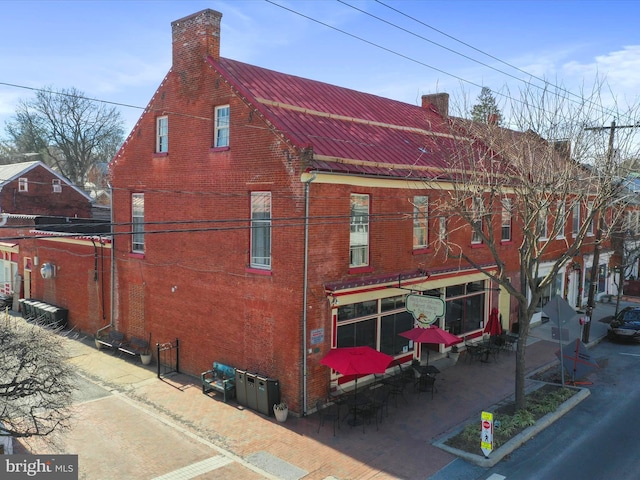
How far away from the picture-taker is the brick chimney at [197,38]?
53.7 ft

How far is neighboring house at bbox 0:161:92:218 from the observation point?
107ft

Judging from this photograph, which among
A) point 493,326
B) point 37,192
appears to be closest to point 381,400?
point 493,326

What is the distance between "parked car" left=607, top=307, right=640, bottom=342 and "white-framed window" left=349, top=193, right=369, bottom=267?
46.5 ft

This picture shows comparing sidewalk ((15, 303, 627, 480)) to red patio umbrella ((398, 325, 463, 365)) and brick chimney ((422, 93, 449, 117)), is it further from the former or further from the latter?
brick chimney ((422, 93, 449, 117))

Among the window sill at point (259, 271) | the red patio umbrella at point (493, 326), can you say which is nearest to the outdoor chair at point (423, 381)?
the red patio umbrella at point (493, 326)

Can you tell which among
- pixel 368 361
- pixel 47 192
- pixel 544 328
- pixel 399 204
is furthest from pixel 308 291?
pixel 47 192

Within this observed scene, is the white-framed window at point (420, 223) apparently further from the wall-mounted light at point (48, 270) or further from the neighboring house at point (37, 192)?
the neighboring house at point (37, 192)

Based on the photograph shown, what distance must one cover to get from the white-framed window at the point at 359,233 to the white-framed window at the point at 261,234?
7.92 feet

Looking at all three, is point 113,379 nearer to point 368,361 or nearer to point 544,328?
point 368,361

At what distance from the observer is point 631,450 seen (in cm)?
1203

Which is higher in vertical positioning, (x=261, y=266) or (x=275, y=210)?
(x=275, y=210)

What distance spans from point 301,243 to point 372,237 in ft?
9.45

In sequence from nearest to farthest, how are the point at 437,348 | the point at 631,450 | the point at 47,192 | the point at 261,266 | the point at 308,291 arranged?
the point at 631,450, the point at 308,291, the point at 261,266, the point at 437,348, the point at 47,192

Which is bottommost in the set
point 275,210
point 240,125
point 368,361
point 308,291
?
point 368,361
